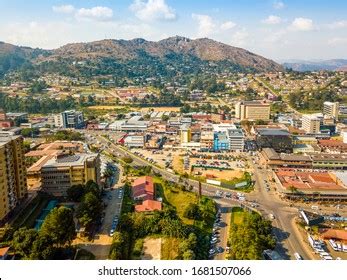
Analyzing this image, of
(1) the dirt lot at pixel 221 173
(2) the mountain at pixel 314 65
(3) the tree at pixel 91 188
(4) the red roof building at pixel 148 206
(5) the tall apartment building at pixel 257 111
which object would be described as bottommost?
(1) the dirt lot at pixel 221 173

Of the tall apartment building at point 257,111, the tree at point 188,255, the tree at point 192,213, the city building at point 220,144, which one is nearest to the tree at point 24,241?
the tree at point 188,255

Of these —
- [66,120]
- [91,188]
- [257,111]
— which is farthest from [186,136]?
[91,188]

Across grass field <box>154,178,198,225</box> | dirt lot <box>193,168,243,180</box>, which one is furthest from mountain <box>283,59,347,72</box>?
grass field <box>154,178,198,225</box>

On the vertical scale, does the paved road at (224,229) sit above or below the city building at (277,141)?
below

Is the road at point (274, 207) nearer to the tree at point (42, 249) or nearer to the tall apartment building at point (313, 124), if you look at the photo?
the tree at point (42, 249)

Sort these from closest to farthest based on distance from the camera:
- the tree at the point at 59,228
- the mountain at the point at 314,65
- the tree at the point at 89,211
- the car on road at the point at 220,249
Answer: the tree at the point at 59,228
the car on road at the point at 220,249
the tree at the point at 89,211
the mountain at the point at 314,65

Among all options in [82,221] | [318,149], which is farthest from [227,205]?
[318,149]
